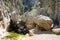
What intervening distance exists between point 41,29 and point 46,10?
274 centimetres

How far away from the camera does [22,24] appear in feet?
41.8

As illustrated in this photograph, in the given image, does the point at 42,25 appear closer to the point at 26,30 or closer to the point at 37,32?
the point at 37,32

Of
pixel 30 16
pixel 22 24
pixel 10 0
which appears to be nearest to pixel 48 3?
pixel 30 16

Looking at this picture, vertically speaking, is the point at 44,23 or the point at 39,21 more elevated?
the point at 39,21

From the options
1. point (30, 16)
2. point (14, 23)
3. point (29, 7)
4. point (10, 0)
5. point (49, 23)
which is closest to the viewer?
point (49, 23)

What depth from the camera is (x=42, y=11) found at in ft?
43.1

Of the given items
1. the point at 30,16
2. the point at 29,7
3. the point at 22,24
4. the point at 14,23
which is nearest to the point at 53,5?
the point at 30,16

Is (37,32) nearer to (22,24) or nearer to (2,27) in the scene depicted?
(22,24)

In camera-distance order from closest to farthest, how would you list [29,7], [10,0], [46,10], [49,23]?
[49,23]
[46,10]
[10,0]
[29,7]

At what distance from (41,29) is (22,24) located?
2.50 m

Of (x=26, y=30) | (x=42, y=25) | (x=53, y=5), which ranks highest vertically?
(x=53, y=5)

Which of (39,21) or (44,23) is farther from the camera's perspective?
(39,21)

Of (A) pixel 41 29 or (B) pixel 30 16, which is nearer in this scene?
(A) pixel 41 29

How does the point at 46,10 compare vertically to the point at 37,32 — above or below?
above
